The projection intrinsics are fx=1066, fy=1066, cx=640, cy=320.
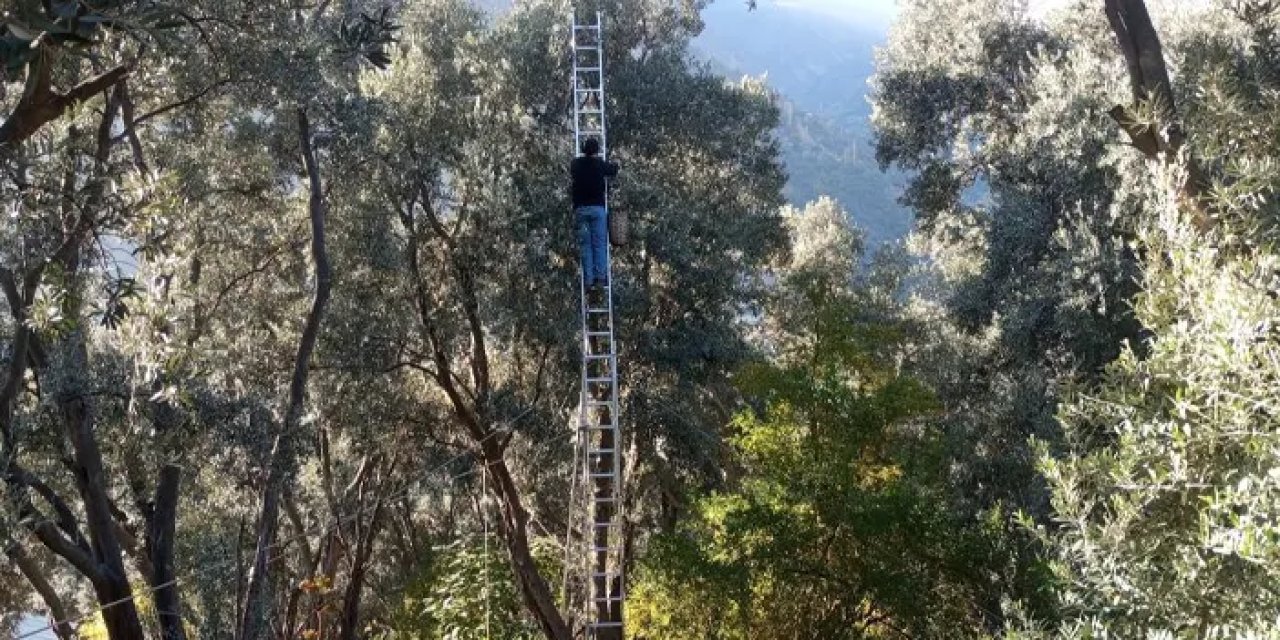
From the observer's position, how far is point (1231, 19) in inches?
567

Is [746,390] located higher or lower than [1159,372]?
higher

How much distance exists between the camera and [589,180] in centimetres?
962

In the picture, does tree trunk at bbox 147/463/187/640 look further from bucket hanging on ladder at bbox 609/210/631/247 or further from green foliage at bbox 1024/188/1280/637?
green foliage at bbox 1024/188/1280/637

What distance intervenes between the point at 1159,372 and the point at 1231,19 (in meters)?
11.8

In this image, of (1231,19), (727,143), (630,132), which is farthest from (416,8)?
(1231,19)

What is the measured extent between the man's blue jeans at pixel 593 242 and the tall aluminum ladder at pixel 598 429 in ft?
0.36

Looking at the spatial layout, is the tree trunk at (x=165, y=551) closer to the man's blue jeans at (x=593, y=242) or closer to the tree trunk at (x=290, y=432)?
the tree trunk at (x=290, y=432)

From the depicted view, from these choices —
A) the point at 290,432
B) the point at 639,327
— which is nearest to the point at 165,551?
the point at 290,432

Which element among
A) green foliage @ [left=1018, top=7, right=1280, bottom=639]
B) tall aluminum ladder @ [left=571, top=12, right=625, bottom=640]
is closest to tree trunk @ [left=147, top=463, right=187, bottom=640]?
tall aluminum ladder @ [left=571, top=12, right=625, bottom=640]

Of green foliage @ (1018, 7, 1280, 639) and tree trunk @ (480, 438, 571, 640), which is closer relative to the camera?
green foliage @ (1018, 7, 1280, 639)

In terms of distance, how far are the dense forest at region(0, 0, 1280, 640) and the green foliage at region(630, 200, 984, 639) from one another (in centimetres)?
5

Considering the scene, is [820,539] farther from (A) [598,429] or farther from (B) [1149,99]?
(B) [1149,99]

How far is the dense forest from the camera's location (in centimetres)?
505

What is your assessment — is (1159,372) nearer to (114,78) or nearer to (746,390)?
(114,78)
